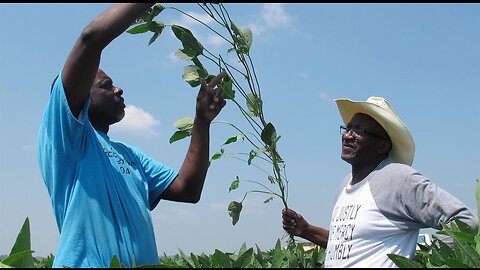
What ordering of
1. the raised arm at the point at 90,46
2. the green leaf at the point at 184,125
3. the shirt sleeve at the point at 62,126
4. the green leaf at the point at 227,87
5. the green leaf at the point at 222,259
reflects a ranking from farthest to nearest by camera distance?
the green leaf at the point at 184,125 < the green leaf at the point at 227,87 < the shirt sleeve at the point at 62,126 < the raised arm at the point at 90,46 < the green leaf at the point at 222,259

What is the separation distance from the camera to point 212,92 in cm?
236

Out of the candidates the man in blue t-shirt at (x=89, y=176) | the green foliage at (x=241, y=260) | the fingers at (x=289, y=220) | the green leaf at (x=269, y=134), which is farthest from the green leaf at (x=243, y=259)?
the fingers at (x=289, y=220)

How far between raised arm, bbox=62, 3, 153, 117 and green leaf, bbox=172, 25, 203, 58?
0.85m

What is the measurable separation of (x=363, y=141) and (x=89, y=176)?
4.87 feet

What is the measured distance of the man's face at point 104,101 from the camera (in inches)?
94.6

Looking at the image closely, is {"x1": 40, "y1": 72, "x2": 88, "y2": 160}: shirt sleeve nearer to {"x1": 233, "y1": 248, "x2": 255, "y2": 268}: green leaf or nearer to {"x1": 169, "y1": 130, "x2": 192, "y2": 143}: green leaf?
{"x1": 233, "y1": 248, "x2": 255, "y2": 268}: green leaf

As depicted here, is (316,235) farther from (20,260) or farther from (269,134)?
(20,260)

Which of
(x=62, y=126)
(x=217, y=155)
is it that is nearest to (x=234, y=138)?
(x=217, y=155)

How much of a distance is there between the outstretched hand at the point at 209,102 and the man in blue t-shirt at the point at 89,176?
1.21 feet

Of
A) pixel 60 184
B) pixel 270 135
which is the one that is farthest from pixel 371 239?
pixel 60 184

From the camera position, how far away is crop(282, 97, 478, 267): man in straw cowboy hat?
2453mm

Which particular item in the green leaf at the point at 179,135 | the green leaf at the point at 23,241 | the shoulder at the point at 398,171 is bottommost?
the green leaf at the point at 23,241

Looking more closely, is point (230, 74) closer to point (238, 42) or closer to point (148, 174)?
point (238, 42)

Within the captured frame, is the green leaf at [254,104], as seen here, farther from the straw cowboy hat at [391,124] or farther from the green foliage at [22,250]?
the green foliage at [22,250]
